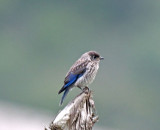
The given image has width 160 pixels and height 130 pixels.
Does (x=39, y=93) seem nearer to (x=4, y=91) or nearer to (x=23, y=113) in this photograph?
(x=4, y=91)

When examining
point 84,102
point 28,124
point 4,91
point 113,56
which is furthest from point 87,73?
point 113,56

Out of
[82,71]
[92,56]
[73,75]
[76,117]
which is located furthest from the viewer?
[92,56]

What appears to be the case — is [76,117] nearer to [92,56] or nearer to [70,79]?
[70,79]

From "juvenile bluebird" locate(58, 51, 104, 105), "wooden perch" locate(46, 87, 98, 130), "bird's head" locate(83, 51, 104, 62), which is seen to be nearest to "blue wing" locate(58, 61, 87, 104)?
"juvenile bluebird" locate(58, 51, 104, 105)

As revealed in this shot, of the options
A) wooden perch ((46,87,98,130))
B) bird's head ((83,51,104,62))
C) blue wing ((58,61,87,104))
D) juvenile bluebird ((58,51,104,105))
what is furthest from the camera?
bird's head ((83,51,104,62))

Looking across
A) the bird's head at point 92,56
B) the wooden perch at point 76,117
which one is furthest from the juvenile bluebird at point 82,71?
the wooden perch at point 76,117

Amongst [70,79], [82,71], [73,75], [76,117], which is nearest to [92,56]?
[82,71]

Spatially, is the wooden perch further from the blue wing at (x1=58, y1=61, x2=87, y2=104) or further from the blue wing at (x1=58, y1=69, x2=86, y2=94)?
the blue wing at (x1=58, y1=69, x2=86, y2=94)
